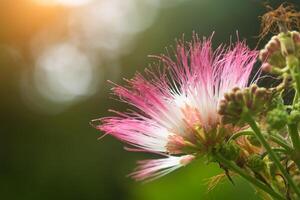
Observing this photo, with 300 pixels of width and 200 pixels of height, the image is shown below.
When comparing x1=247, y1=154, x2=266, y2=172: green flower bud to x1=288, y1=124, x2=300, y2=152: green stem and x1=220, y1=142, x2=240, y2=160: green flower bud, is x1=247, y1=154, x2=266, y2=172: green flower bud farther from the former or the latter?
x1=288, y1=124, x2=300, y2=152: green stem

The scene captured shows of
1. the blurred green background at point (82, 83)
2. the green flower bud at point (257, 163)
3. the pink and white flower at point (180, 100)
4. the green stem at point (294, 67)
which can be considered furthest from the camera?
the blurred green background at point (82, 83)

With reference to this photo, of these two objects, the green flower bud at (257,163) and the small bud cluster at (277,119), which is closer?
the small bud cluster at (277,119)

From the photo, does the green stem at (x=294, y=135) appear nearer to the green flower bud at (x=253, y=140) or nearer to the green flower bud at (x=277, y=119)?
the green flower bud at (x=277, y=119)

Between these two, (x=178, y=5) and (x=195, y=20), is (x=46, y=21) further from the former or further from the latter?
(x=195, y=20)

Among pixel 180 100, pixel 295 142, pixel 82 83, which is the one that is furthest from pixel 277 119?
pixel 82 83

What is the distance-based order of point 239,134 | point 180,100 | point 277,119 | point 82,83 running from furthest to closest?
1. point 82,83
2. point 180,100
3. point 239,134
4. point 277,119

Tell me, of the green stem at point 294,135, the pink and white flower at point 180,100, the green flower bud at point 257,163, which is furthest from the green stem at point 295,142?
the pink and white flower at point 180,100

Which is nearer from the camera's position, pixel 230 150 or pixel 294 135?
pixel 294 135

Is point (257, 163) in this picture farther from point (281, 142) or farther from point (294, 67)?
point (294, 67)
